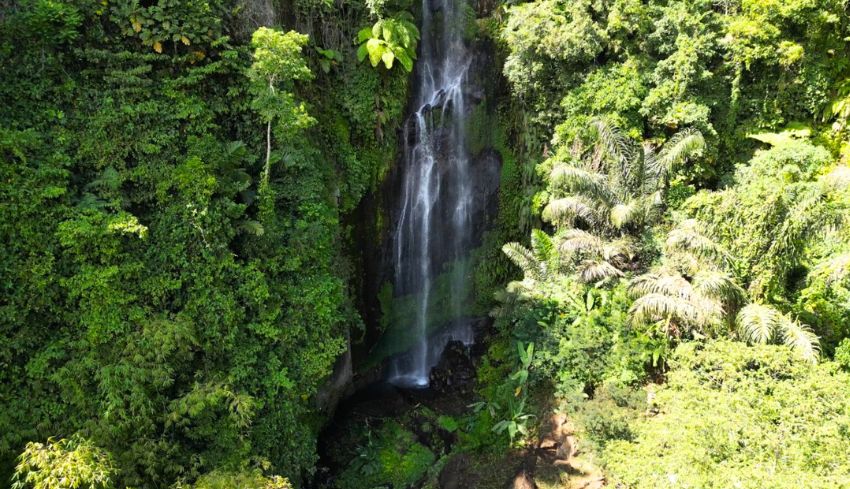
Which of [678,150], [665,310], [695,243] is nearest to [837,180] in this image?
[695,243]

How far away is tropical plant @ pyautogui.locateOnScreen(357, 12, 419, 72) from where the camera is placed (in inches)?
543

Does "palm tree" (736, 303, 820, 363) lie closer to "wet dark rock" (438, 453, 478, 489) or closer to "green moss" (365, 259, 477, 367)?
"wet dark rock" (438, 453, 478, 489)

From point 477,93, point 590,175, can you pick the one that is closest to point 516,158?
point 477,93

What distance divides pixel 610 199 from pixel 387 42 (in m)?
7.44

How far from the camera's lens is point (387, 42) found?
1388cm

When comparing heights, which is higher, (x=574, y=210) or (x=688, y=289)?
(x=574, y=210)

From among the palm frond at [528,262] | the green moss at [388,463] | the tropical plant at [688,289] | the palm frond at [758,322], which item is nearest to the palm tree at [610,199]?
the palm frond at [528,262]

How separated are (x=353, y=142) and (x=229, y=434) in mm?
8780

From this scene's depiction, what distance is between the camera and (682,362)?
1027 cm

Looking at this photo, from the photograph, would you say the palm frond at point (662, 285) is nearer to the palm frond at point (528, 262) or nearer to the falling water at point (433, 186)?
the palm frond at point (528, 262)

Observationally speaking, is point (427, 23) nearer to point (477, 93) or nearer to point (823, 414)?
point (477, 93)

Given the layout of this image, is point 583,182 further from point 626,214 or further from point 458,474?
point 458,474

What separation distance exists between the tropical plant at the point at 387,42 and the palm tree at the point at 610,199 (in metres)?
5.42

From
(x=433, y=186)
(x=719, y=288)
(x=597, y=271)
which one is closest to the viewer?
(x=719, y=288)
